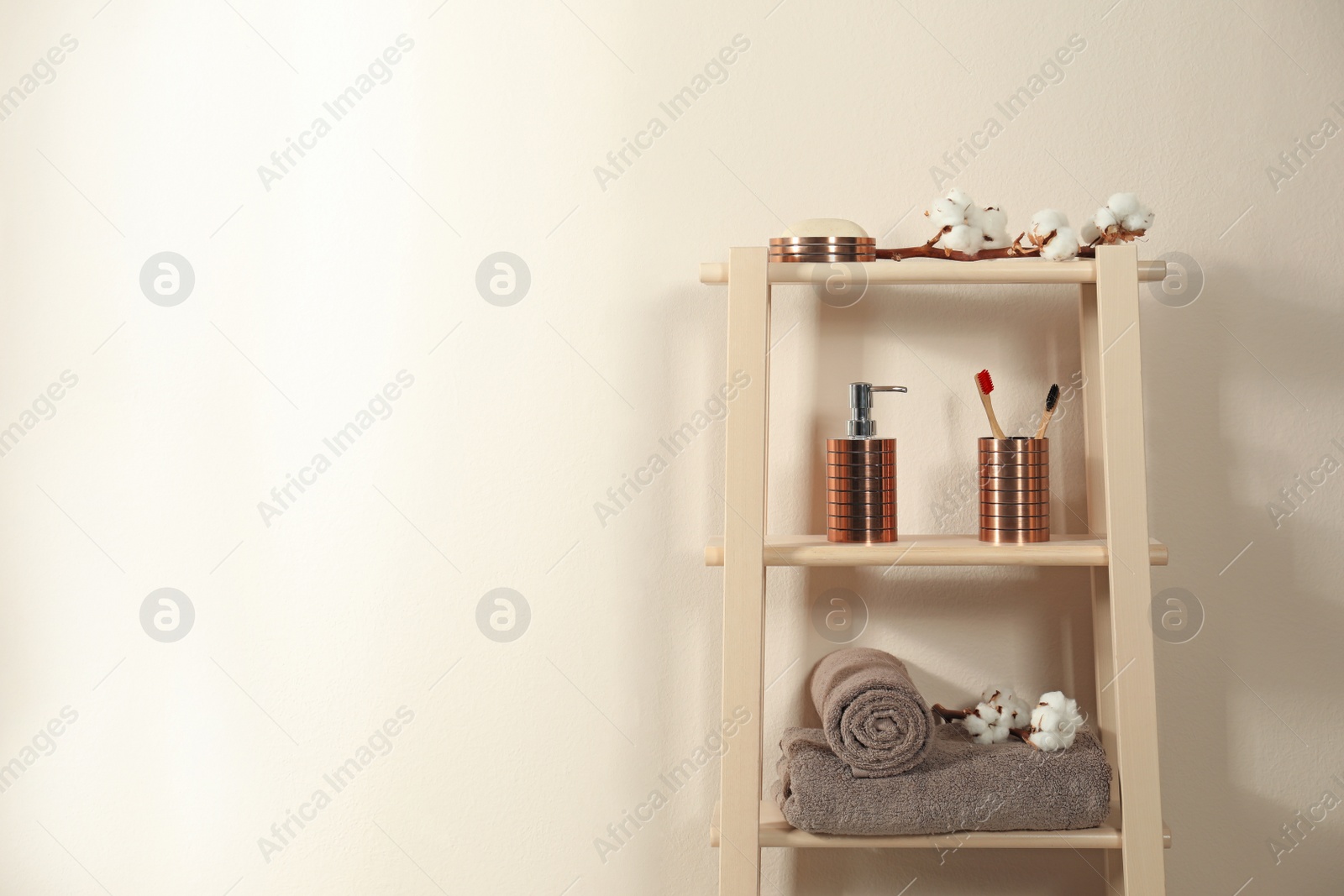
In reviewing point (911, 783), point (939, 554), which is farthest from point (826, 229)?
point (911, 783)

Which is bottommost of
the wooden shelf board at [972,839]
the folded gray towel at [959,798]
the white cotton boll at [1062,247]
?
the wooden shelf board at [972,839]

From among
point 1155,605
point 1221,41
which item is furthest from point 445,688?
point 1221,41

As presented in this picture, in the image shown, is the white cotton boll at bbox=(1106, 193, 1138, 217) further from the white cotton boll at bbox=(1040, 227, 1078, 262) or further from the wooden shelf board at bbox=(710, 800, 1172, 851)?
the wooden shelf board at bbox=(710, 800, 1172, 851)

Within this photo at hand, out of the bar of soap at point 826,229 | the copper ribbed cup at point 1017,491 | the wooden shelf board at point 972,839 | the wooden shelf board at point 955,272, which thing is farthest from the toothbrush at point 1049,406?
the wooden shelf board at point 972,839

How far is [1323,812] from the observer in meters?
1.05

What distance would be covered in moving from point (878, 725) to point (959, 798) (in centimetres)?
Result: 10

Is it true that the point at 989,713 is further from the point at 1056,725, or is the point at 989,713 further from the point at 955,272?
the point at 955,272

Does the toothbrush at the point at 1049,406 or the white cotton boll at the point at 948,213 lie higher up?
the white cotton boll at the point at 948,213

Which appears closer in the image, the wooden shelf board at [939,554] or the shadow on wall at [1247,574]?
the wooden shelf board at [939,554]

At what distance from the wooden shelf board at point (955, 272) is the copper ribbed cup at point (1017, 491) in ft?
0.54

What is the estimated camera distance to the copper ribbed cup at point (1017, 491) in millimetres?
945

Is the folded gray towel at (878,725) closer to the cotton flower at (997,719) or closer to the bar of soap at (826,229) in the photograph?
the cotton flower at (997,719)

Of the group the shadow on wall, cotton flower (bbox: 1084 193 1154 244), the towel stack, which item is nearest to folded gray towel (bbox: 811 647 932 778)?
the towel stack

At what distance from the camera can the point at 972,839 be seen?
0.89m
